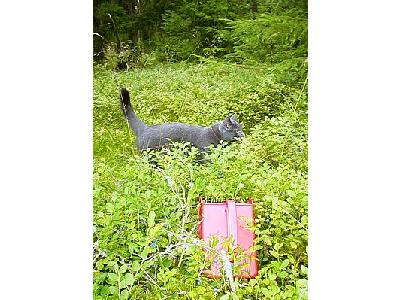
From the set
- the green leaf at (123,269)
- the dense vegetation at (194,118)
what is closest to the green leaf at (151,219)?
Answer: the dense vegetation at (194,118)

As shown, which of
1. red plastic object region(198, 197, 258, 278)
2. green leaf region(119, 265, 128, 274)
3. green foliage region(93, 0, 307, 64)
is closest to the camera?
green leaf region(119, 265, 128, 274)

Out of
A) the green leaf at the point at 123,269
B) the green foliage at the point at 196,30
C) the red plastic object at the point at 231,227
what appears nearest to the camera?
the green leaf at the point at 123,269

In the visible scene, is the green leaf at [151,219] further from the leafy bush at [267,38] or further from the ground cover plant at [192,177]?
the leafy bush at [267,38]

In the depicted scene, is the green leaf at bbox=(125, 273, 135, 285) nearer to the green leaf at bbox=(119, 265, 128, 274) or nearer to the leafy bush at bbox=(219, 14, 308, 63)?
the green leaf at bbox=(119, 265, 128, 274)

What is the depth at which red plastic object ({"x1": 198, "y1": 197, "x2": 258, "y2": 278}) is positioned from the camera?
218 centimetres

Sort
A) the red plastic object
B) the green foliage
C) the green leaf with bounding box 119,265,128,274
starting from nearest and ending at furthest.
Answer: the green leaf with bounding box 119,265,128,274, the red plastic object, the green foliage

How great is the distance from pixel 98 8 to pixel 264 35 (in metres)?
0.53

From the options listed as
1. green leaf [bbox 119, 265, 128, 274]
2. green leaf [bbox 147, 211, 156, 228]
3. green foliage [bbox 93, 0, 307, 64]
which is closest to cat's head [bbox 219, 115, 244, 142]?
green foliage [bbox 93, 0, 307, 64]

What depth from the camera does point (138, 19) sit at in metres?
2.32

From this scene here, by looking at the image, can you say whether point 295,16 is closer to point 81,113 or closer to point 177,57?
point 177,57

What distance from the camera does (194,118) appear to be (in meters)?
2.35

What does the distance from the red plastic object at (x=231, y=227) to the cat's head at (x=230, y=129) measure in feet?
0.69

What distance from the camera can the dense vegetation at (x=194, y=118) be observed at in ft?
7.27
